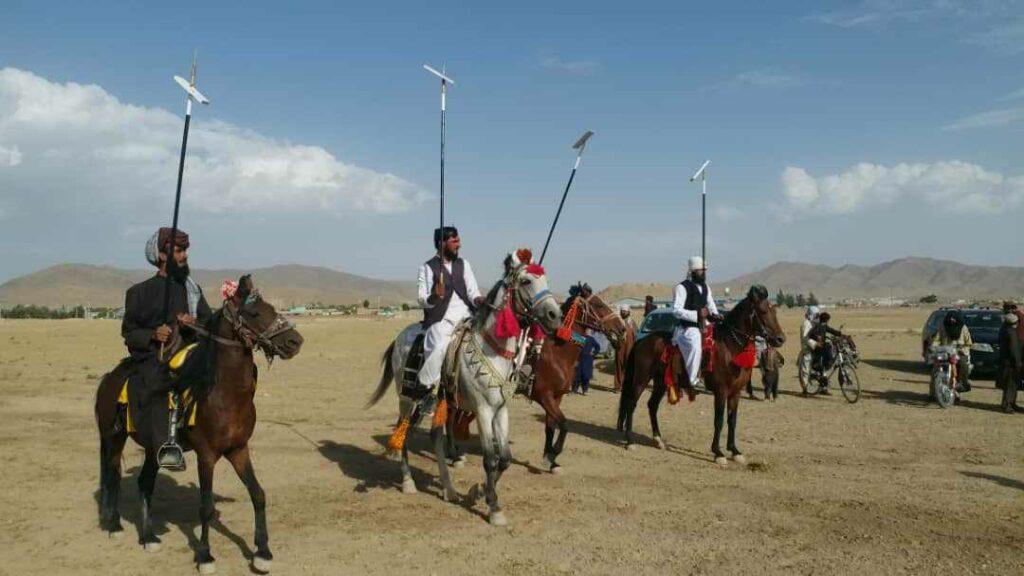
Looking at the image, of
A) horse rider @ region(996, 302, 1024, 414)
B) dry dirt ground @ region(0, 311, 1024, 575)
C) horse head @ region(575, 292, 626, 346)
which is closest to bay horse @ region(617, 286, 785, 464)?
dry dirt ground @ region(0, 311, 1024, 575)

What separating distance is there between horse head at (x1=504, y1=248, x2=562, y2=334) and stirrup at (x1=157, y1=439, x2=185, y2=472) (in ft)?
11.4

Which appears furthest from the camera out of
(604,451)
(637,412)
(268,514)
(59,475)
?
(637,412)

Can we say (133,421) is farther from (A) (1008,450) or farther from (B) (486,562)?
(A) (1008,450)

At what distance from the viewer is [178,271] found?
6.80 metres

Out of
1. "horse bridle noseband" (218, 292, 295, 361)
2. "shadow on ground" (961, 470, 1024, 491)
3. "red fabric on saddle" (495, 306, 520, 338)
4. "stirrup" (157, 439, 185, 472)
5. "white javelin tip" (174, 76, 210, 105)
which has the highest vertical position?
"white javelin tip" (174, 76, 210, 105)

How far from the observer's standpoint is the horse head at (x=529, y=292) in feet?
23.9

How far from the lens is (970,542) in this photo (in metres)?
6.70

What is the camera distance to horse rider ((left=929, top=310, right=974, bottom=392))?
50.5 feet

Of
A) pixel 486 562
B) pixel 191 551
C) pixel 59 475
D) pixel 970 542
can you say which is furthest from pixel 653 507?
pixel 59 475

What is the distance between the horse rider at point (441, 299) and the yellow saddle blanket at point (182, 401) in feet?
8.49

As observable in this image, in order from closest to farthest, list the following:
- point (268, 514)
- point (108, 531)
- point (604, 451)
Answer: point (108, 531) → point (268, 514) → point (604, 451)

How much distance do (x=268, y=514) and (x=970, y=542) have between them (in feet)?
23.1

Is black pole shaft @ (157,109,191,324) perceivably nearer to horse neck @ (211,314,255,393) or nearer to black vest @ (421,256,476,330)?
horse neck @ (211,314,255,393)

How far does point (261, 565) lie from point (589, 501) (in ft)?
12.2
